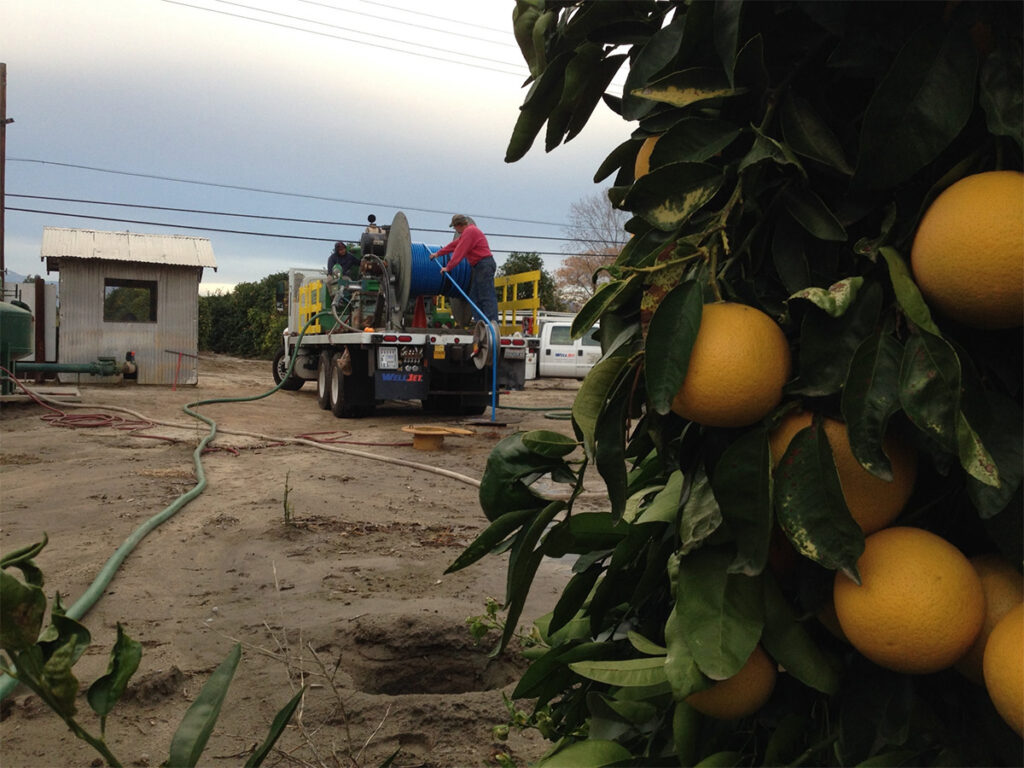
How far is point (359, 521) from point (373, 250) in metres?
8.26

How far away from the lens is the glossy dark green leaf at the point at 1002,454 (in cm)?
73

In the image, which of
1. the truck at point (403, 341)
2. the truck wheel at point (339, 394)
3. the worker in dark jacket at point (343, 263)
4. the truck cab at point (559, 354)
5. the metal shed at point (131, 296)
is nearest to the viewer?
the truck at point (403, 341)

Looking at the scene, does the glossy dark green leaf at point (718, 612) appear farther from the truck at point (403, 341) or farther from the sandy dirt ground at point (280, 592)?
the truck at point (403, 341)

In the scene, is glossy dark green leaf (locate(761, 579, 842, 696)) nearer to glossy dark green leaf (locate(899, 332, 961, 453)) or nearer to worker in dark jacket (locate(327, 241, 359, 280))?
glossy dark green leaf (locate(899, 332, 961, 453))

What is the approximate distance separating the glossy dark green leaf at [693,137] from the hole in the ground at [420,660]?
9.17 feet

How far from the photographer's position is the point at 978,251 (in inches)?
28.3

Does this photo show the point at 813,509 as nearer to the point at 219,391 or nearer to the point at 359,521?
the point at 359,521

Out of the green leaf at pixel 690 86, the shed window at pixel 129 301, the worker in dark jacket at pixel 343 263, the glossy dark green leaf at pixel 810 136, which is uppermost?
the worker in dark jacket at pixel 343 263

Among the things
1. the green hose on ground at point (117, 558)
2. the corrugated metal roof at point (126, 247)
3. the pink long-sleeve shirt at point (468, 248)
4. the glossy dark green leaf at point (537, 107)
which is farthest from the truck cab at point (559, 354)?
the glossy dark green leaf at point (537, 107)

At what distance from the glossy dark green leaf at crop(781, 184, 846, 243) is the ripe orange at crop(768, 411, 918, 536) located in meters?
0.20

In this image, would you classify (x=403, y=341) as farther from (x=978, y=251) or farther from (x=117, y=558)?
(x=978, y=251)

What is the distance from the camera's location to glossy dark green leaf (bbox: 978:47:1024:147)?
28.8 inches

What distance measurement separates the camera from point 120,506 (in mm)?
6004

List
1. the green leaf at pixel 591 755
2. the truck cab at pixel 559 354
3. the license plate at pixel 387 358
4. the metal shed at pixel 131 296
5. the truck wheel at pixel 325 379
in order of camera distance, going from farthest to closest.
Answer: the truck cab at pixel 559 354 < the metal shed at pixel 131 296 < the truck wheel at pixel 325 379 < the license plate at pixel 387 358 < the green leaf at pixel 591 755
